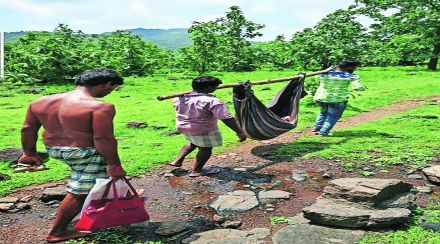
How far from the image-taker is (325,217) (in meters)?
4.73

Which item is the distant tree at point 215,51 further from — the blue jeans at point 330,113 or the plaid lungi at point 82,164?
the plaid lungi at point 82,164

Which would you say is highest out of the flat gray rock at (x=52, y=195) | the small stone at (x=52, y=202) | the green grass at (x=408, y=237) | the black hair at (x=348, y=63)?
the black hair at (x=348, y=63)

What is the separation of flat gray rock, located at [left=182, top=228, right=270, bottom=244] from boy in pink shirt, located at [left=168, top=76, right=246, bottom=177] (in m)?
2.16

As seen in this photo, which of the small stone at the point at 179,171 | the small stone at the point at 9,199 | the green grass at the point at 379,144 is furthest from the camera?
the green grass at the point at 379,144

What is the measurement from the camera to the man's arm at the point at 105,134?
169 inches

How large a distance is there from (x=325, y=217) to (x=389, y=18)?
76.7 feet

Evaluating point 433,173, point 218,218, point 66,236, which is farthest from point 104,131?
point 433,173

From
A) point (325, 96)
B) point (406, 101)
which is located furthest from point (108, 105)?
point (406, 101)

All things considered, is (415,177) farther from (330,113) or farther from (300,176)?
(330,113)

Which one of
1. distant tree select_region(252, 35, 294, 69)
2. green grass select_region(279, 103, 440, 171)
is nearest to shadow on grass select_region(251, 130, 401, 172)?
green grass select_region(279, 103, 440, 171)

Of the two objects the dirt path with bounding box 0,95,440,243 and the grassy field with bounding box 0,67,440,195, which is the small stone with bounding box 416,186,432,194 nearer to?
the dirt path with bounding box 0,95,440,243

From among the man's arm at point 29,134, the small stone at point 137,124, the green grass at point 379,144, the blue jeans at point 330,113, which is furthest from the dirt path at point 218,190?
the small stone at point 137,124

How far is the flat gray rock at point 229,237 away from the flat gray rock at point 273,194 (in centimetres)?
112

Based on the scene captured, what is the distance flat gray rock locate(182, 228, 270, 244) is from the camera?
179 inches
